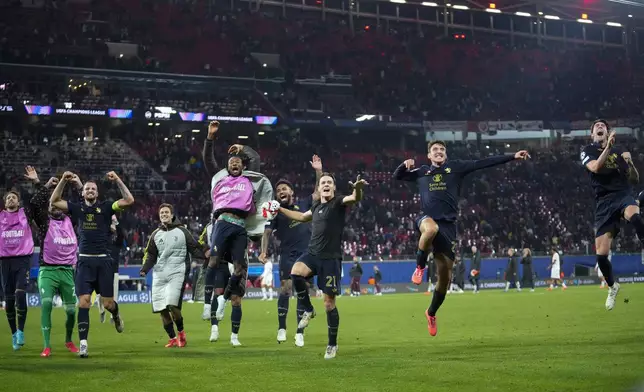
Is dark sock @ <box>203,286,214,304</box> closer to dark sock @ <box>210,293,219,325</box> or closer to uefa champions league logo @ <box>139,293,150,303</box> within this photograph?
dark sock @ <box>210,293,219,325</box>

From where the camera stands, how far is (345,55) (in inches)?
2685

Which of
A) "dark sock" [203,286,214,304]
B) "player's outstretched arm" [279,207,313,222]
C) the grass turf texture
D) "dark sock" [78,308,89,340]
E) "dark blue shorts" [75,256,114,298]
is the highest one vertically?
"player's outstretched arm" [279,207,313,222]

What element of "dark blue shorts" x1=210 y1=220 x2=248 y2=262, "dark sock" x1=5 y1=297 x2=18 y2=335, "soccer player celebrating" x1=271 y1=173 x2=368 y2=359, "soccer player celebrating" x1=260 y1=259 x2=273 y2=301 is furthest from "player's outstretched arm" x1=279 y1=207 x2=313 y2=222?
"soccer player celebrating" x1=260 y1=259 x2=273 y2=301

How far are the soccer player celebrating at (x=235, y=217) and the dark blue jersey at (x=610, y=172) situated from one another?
18.2 feet

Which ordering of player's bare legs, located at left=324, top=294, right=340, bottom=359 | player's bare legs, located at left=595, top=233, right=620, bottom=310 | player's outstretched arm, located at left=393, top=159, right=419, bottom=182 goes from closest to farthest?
player's bare legs, located at left=324, top=294, right=340, bottom=359 → player's outstretched arm, located at left=393, top=159, right=419, bottom=182 → player's bare legs, located at left=595, top=233, right=620, bottom=310

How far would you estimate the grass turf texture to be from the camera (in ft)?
31.7

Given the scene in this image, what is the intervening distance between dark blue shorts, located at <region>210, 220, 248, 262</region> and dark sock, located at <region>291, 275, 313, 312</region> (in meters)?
1.28

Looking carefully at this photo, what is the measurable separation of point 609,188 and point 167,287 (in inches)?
305

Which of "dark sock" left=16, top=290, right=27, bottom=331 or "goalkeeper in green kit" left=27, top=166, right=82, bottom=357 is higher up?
"goalkeeper in green kit" left=27, top=166, right=82, bottom=357

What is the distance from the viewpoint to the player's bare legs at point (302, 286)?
527 inches

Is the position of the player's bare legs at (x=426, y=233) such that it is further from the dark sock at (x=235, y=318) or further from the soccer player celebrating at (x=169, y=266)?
the soccer player celebrating at (x=169, y=266)

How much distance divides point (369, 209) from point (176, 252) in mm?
40522

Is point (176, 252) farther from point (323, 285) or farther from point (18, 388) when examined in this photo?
point (18, 388)

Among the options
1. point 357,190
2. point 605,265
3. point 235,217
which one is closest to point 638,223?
point 605,265
